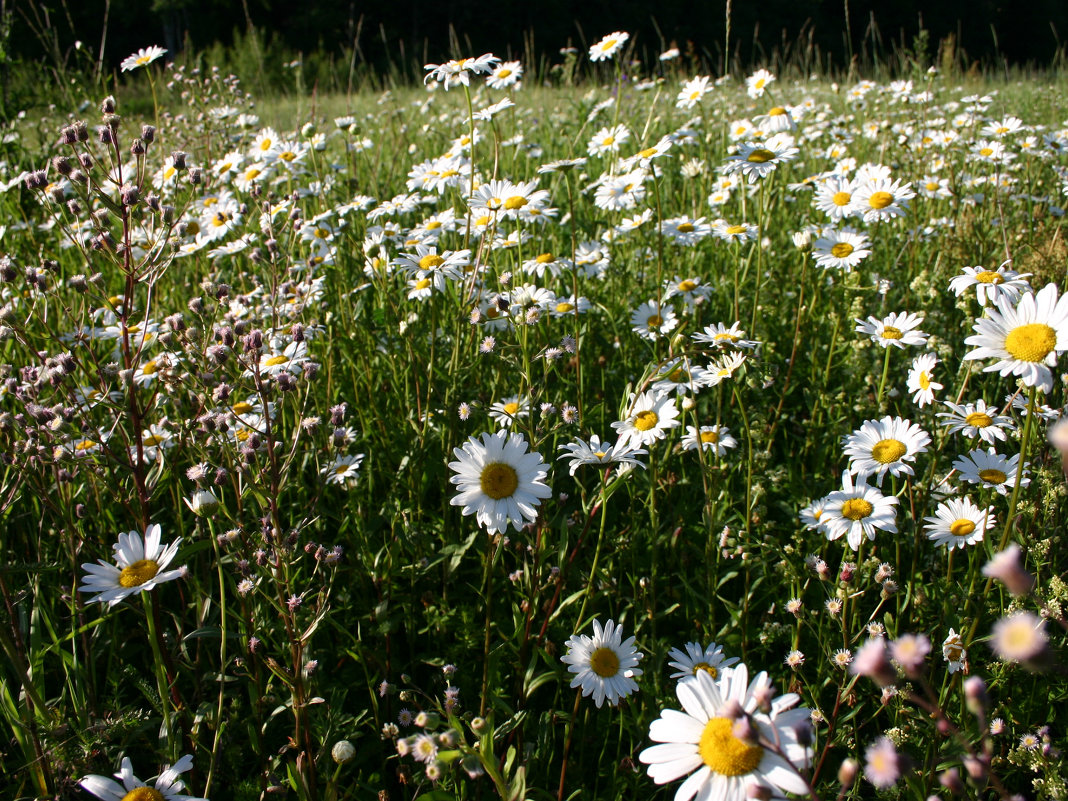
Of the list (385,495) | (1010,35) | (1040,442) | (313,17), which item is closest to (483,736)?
(385,495)

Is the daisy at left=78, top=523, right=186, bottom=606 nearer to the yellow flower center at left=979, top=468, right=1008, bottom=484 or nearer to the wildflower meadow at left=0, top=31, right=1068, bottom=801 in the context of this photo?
the wildflower meadow at left=0, top=31, right=1068, bottom=801

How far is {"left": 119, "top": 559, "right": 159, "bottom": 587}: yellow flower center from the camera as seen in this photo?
56.7 inches

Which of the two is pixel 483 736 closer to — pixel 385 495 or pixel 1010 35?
pixel 385 495

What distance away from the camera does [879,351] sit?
2680 millimetres

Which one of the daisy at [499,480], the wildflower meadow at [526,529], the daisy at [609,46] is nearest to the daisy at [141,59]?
the wildflower meadow at [526,529]

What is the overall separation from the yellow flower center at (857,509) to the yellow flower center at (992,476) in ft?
1.07

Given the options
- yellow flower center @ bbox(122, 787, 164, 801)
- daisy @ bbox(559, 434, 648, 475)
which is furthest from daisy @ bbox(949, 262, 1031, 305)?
yellow flower center @ bbox(122, 787, 164, 801)

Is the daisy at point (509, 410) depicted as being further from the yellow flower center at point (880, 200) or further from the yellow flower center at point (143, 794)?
the yellow flower center at point (880, 200)

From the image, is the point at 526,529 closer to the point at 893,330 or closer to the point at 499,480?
the point at 499,480

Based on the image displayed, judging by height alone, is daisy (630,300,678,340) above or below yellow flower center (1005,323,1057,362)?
below

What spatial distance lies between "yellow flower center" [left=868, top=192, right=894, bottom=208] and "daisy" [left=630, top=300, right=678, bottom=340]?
2.83 feet

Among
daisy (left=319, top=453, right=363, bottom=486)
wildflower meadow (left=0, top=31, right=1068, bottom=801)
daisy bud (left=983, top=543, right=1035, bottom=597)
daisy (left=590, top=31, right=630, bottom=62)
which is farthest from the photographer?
daisy (left=590, top=31, right=630, bottom=62)

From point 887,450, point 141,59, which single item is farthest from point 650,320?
point 141,59

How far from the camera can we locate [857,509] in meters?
1.78
